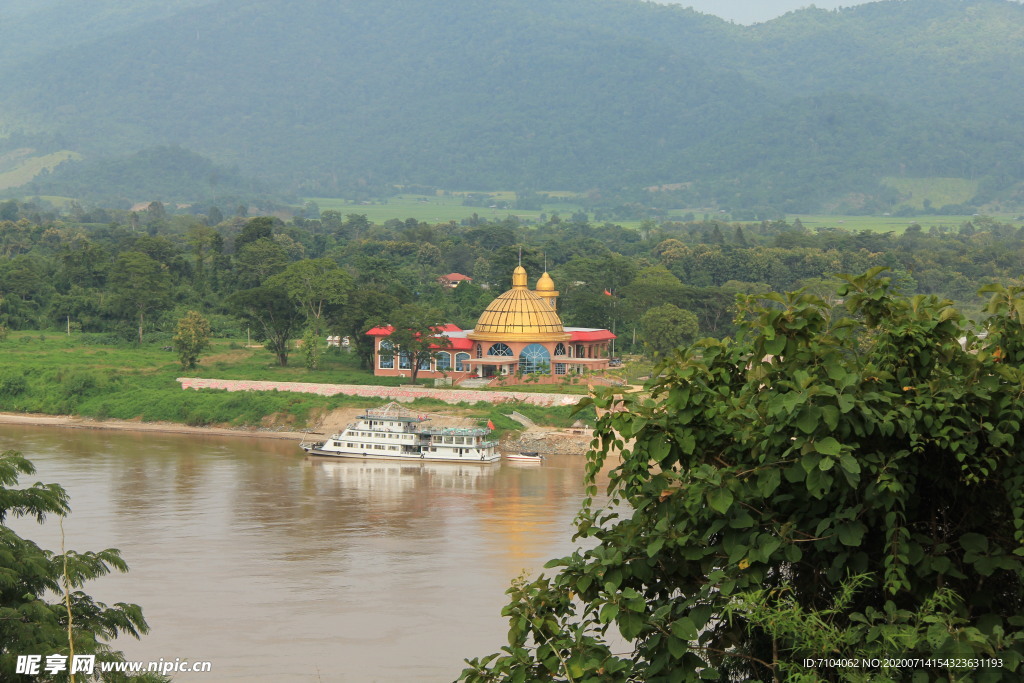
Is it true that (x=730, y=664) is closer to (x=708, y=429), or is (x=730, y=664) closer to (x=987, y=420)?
(x=708, y=429)

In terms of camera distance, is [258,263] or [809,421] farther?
[258,263]

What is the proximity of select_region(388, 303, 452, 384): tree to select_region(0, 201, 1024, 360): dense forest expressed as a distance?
220 centimetres

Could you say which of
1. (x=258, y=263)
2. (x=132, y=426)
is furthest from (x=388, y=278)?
(x=132, y=426)

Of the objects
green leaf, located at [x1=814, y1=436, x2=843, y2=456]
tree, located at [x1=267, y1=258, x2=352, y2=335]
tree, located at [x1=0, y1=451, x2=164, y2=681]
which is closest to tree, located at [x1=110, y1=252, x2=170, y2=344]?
tree, located at [x1=267, y1=258, x2=352, y2=335]

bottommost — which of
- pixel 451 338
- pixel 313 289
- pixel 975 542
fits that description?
pixel 975 542

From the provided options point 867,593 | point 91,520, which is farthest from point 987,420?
point 91,520

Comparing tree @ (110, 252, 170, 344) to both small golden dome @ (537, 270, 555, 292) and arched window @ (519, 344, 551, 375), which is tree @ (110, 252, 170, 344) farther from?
arched window @ (519, 344, 551, 375)

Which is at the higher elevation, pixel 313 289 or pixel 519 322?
pixel 313 289

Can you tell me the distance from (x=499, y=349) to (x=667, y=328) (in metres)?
5.87

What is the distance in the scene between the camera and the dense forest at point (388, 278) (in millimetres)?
53281

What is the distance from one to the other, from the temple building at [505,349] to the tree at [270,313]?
11.6 feet

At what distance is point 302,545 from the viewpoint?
2802 centimetres

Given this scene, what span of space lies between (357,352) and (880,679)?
45616mm

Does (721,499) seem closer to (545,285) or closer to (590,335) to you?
(590,335)
